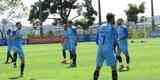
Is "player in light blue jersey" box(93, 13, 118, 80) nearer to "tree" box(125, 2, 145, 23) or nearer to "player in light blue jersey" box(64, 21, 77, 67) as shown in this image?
"player in light blue jersey" box(64, 21, 77, 67)

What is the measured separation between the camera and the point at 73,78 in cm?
1947

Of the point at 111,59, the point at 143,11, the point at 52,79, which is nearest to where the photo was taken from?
the point at 111,59

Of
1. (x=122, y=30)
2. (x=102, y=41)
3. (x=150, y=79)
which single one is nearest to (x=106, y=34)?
(x=102, y=41)

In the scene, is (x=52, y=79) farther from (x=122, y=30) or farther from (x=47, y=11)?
(x=47, y=11)

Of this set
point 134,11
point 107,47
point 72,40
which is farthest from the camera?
point 134,11

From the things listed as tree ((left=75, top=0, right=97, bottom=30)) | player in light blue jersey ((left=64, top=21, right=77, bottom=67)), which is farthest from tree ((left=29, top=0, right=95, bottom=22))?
player in light blue jersey ((left=64, top=21, right=77, bottom=67))

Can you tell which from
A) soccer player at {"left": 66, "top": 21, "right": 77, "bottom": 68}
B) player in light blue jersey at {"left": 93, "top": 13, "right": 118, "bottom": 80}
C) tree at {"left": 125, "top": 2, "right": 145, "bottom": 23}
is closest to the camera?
player in light blue jersey at {"left": 93, "top": 13, "right": 118, "bottom": 80}

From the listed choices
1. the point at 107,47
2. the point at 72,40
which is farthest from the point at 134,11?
the point at 107,47

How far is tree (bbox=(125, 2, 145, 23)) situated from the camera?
315 feet

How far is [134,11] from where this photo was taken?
96688 mm

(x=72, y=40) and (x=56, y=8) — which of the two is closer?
(x=72, y=40)

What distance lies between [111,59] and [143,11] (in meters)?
81.9

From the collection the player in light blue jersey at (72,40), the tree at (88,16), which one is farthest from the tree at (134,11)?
the player in light blue jersey at (72,40)

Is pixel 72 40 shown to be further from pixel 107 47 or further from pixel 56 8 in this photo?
pixel 56 8
